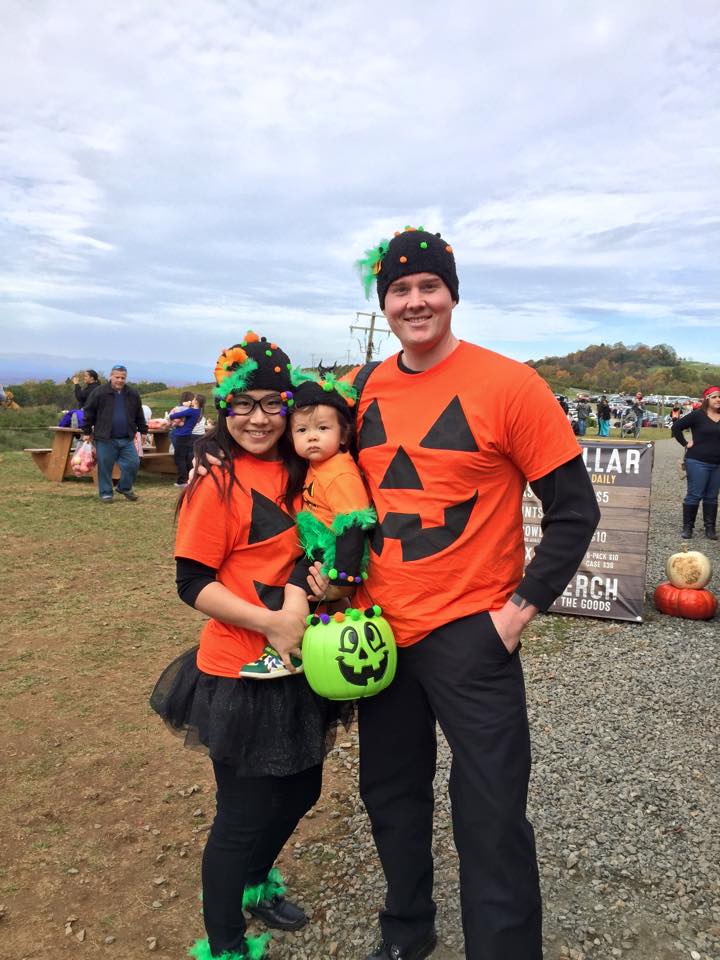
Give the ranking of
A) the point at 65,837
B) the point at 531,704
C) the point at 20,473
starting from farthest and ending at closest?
the point at 20,473
the point at 531,704
the point at 65,837

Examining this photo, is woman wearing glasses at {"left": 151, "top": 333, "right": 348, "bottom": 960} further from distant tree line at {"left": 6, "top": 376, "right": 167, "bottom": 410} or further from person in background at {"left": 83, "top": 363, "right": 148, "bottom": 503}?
distant tree line at {"left": 6, "top": 376, "right": 167, "bottom": 410}

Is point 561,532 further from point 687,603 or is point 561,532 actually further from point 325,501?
point 687,603

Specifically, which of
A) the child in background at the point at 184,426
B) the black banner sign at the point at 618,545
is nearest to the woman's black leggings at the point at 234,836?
the black banner sign at the point at 618,545

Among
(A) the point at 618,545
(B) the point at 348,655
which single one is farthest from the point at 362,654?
(A) the point at 618,545

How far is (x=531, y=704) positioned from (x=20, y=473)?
468 inches

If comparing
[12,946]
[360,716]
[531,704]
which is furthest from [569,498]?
[531,704]

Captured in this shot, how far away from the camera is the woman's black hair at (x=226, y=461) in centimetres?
229

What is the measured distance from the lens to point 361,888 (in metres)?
2.92

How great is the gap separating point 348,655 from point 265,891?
49.0 inches

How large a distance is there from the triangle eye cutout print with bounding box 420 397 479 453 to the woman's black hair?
1.47 feet

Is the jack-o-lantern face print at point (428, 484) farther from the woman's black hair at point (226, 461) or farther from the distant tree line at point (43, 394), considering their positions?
the distant tree line at point (43, 394)

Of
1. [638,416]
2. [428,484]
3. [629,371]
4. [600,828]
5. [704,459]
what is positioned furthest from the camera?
[629,371]

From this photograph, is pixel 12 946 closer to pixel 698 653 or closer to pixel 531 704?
pixel 531 704

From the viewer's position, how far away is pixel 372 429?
7.78ft
